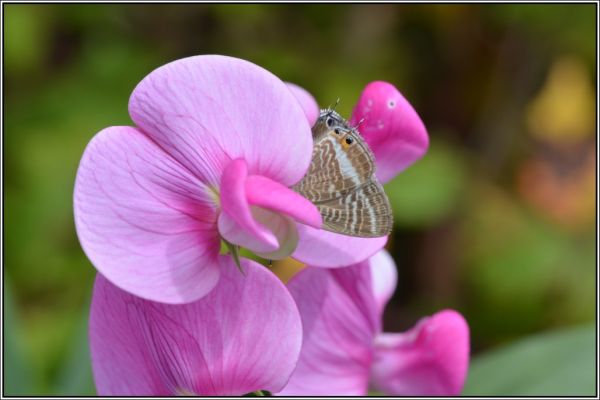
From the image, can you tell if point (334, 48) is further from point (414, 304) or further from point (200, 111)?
point (200, 111)

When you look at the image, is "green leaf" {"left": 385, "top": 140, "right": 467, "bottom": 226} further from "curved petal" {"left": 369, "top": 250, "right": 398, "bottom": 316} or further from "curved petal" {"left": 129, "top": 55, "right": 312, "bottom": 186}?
"curved petal" {"left": 129, "top": 55, "right": 312, "bottom": 186}

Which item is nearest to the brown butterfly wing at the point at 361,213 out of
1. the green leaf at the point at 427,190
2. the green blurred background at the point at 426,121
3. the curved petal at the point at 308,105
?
the curved petal at the point at 308,105

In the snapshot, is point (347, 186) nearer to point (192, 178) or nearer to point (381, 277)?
point (192, 178)

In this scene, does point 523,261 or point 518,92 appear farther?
point 518,92

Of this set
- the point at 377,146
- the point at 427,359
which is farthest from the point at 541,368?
the point at 377,146

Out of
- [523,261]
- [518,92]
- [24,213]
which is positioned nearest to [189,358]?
[24,213]
